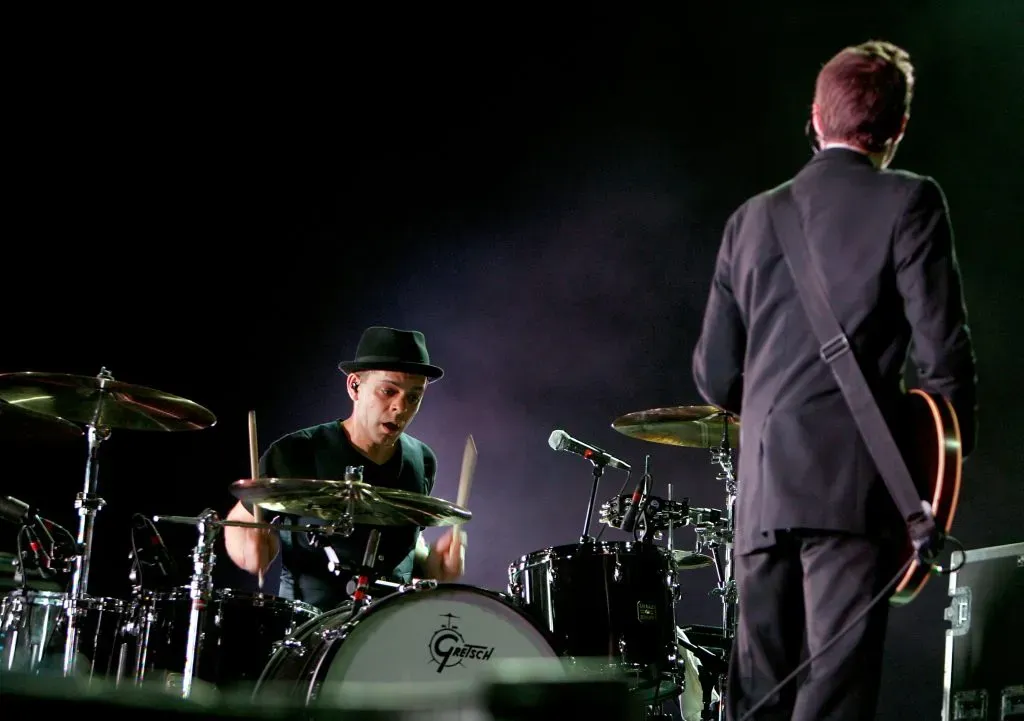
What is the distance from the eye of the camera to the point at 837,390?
2.18 m

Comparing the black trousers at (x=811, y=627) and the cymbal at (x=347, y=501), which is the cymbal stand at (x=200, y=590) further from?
the black trousers at (x=811, y=627)

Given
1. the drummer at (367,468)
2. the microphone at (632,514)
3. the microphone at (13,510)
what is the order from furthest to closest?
the microphone at (632,514) < the drummer at (367,468) < the microphone at (13,510)

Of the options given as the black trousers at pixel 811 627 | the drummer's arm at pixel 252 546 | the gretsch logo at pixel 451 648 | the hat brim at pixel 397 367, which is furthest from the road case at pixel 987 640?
the drummer's arm at pixel 252 546

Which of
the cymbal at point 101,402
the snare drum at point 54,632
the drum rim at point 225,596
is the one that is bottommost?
the snare drum at point 54,632

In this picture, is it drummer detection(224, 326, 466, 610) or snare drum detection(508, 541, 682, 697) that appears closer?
snare drum detection(508, 541, 682, 697)

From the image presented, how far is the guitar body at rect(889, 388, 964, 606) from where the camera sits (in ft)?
6.82

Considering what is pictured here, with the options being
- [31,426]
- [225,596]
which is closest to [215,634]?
[225,596]

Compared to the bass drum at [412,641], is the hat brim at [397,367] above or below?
above

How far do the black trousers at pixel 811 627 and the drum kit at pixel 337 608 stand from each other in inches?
53.2

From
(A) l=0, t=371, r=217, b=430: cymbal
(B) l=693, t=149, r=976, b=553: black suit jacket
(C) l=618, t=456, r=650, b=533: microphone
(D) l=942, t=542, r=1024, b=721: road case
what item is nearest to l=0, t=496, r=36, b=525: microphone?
(A) l=0, t=371, r=217, b=430: cymbal

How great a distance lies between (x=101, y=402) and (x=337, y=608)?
5.57 feet

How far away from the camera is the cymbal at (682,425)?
505 centimetres

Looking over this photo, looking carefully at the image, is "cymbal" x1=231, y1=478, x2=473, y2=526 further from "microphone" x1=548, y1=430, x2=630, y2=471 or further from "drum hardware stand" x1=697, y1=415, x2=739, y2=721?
"drum hardware stand" x1=697, y1=415, x2=739, y2=721

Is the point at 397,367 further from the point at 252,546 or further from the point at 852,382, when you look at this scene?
the point at 852,382
